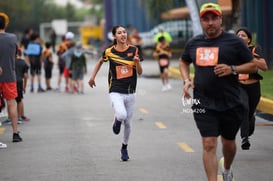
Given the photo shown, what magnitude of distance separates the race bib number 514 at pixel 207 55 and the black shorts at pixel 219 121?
471mm

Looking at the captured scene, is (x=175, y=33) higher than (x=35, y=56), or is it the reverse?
(x=35, y=56)

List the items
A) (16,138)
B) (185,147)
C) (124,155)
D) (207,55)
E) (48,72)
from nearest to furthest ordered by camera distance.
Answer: (207,55), (124,155), (185,147), (16,138), (48,72)

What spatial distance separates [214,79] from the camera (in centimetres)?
759

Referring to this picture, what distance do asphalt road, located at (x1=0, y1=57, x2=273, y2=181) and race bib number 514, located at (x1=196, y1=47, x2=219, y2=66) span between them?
1.88m

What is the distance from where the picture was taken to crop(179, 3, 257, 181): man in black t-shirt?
7508 millimetres

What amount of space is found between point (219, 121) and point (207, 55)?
2.24ft

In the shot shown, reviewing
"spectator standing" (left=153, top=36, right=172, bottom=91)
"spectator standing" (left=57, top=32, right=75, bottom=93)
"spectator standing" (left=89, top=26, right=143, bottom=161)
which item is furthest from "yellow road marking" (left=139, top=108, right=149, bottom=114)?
"spectator standing" (left=89, top=26, right=143, bottom=161)

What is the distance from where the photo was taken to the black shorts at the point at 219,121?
7.60 m

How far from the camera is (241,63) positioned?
7.73 m

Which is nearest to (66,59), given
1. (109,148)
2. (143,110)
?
(143,110)

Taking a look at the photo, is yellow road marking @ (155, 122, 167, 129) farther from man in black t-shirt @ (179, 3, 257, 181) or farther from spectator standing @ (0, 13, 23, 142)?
man in black t-shirt @ (179, 3, 257, 181)

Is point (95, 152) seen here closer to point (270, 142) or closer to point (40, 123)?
point (270, 142)

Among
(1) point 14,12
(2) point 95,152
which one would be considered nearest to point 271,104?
(2) point 95,152

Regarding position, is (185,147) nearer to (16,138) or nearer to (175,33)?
(16,138)
